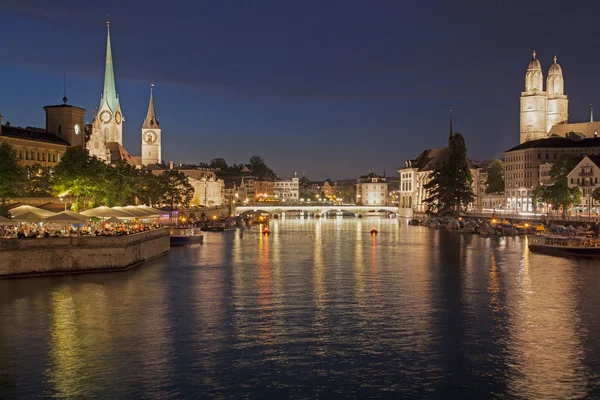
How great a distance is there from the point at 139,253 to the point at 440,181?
288 ft

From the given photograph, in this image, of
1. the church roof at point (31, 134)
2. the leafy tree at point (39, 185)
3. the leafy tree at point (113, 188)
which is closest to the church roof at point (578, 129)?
the church roof at point (31, 134)

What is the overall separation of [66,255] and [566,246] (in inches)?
1719

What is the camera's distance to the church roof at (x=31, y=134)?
341 ft

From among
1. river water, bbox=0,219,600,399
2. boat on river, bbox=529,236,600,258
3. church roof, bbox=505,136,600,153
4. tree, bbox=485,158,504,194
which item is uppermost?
church roof, bbox=505,136,600,153

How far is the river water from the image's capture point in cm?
2547

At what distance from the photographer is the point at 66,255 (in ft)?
157

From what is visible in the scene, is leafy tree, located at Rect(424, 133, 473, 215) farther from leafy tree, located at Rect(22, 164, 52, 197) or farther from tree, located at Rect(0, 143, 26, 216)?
tree, located at Rect(0, 143, 26, 216)

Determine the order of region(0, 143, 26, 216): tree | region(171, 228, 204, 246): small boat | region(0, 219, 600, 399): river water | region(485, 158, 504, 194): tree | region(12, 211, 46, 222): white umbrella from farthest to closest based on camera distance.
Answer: region(485, 158, 504, 194): tree → region(171, 228, 204, 246): small boat → region(0, 143, 26, 216): tree → region(12, 211, 46, 222): white umbrella → region(0, 219, 600, 399): river water

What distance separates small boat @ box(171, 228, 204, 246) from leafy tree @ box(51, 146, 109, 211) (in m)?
8.88

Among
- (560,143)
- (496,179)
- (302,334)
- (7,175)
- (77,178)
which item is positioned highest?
(560,143)

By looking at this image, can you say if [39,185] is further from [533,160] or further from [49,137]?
[533,160]

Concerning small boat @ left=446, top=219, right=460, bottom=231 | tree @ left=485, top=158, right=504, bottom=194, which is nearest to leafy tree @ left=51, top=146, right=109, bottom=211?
small boat @ left=446, top=219, right=460, bottom=231

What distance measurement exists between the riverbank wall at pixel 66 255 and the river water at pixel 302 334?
1172mm

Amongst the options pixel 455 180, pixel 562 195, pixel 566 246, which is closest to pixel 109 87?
pixel 455 180
